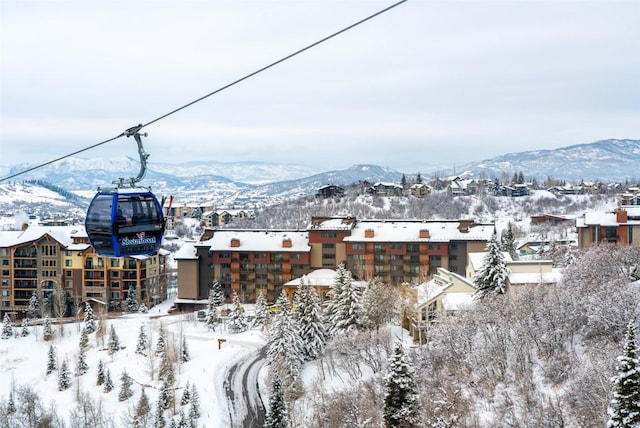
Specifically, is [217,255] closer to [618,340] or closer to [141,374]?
[141,374]

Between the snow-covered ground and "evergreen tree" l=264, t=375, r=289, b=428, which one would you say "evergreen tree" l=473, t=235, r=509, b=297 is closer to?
"evergreen tree" l=264, t=375, r=289, b=428

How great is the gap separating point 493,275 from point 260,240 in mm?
34066

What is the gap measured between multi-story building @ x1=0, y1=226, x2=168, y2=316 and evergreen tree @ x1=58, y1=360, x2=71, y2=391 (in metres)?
23.0

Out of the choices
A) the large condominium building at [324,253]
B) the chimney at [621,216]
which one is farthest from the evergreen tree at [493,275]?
the chimney at [621,216]

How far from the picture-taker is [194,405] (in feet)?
121

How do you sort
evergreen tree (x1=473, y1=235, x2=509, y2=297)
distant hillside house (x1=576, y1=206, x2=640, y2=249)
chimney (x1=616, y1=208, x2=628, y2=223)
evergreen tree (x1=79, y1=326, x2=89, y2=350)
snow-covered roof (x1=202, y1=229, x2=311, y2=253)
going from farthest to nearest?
snow-covered roof (x1=202, y1=229, x2=311, y2=253) < chimney (x1=616, y1=208, x2=628, y2=223) < distant hillside house (x1=576, y1=206, x2=640, y2=249) < evergreen tree (x1=79, y1=326, x2=89, y2=350) < evergreen tree (x1=473, y1=235, x2=509, y2=297)

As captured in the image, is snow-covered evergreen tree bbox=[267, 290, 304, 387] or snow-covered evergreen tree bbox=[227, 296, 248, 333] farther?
snow-covered evergreen tree bbox=[227, 296, 248, 333]

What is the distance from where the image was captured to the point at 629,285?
30.4 m

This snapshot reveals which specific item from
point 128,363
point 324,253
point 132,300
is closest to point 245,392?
point 128,363

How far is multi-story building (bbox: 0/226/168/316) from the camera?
223 feet

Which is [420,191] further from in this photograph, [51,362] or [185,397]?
[185,397]

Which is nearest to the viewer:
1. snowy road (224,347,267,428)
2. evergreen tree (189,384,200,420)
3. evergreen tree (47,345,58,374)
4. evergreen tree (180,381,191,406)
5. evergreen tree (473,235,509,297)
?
snowy road (224,347,267,428)

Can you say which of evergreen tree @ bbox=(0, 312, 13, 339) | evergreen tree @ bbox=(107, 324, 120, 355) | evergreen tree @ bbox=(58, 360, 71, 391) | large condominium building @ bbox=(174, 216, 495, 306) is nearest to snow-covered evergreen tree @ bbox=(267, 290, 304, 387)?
evergreen tree @ bbox=(58, 360, 71, 391)

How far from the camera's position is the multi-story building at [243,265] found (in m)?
66.2
